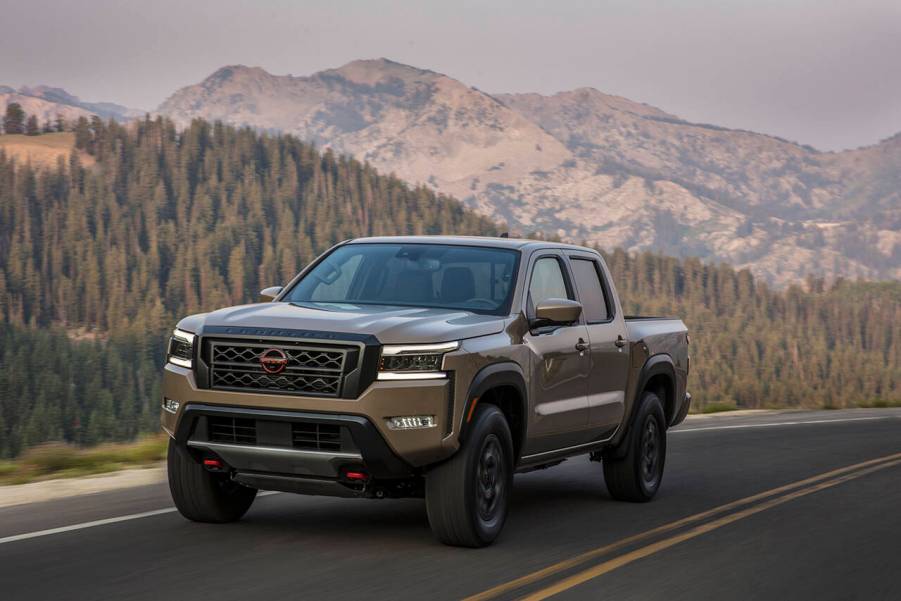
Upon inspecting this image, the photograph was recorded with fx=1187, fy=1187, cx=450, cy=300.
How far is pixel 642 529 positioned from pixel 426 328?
2561mm

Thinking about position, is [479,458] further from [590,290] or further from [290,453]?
[590,290]

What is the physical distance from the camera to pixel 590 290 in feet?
30.2

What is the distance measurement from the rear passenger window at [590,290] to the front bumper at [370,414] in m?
2.44

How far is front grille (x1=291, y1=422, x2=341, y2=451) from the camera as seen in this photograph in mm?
6629

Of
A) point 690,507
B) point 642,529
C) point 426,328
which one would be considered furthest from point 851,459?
point 426,328

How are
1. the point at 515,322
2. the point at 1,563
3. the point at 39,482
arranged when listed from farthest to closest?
the point at 39,482 < the point at 515,322 < the point at 1,563

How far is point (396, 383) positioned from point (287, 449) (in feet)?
2.33

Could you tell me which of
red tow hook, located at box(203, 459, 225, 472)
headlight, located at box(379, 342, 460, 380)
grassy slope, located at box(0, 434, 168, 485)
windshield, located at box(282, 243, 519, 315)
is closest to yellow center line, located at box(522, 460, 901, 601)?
headlight, located at box(379, 342, 460, 380)

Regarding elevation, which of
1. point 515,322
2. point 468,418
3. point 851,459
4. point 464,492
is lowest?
point 851,459

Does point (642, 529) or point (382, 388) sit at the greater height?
point (382, 388)

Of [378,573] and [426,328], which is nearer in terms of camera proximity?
[378,573]

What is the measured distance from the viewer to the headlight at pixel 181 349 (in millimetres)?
7059

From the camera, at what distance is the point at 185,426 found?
6941mm

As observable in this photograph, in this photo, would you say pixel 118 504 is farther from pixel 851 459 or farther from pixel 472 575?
pixel 851 459
